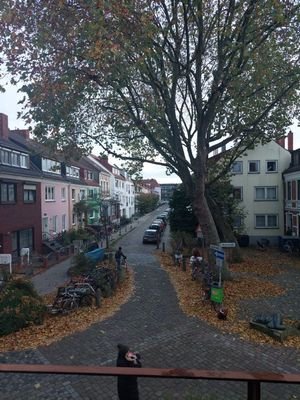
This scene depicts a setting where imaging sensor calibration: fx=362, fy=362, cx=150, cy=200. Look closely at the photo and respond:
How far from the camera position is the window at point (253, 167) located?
35541 millimetres

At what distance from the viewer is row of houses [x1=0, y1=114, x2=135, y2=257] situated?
23.5 m

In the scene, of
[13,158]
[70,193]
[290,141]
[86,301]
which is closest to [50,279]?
[86,301]

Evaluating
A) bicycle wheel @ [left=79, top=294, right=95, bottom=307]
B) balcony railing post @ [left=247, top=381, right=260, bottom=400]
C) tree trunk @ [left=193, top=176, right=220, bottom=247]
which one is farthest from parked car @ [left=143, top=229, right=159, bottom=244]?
balcony railing post @ [left=247, top=381, right=260, bottom=400]

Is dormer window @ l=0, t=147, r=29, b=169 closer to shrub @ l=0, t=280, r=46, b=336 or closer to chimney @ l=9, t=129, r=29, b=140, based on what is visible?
chimney @ l=9, t=129, r=29, b=140

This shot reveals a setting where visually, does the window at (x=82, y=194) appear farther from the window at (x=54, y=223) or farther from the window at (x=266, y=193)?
the window at (x=266, y=193)

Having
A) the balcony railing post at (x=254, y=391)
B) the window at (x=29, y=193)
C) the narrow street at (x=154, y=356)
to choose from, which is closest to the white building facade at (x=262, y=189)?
the window at (x=29, y=193)

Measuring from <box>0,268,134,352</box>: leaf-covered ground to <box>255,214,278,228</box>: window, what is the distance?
2426cm

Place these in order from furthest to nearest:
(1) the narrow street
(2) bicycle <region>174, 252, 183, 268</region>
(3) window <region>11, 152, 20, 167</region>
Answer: (3) window <region>11, 152, 20, 167</region> → (2) bicycle <region>174, 252, 183, 268</region> → (1) the narrow street

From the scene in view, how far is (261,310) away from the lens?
491 inches

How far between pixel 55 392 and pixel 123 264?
14.6m

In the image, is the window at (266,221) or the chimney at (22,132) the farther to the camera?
the window at (266,221)

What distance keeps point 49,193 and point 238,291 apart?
2175cm

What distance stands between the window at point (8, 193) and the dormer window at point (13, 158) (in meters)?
1.52

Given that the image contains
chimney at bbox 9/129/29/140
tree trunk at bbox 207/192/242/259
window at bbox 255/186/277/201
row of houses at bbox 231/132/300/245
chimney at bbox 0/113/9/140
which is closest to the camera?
tree trunk at bbox 207/192/242/259
